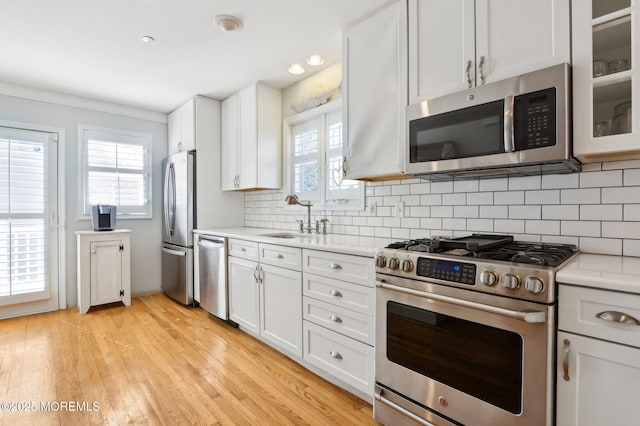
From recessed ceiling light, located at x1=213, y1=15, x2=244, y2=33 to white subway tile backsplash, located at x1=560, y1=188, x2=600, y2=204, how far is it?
231 centimetres

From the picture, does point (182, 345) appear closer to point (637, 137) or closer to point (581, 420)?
point (581, 420)

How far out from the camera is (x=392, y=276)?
5.40 feet

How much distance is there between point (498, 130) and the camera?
1553 millimetres

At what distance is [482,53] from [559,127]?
557 mm

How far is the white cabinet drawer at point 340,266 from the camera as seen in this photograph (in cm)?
185

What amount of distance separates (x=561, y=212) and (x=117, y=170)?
15.0 feet

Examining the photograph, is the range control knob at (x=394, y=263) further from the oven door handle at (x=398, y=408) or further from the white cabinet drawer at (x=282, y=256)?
the white cabinet drawer at (x=282, y=256)

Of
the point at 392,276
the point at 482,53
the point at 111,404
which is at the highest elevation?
the point at 482,53

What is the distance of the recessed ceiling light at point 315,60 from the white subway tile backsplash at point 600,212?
2.23 metres

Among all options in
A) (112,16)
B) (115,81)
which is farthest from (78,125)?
(112,16)

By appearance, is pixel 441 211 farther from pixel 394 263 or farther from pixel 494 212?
pixel 394 263

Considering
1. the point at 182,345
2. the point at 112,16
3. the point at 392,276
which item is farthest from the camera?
the point at 182,345

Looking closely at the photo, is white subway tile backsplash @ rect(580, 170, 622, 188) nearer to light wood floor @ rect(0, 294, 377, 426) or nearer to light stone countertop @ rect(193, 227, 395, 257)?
light stone countertop @ rect(193, 227, 395, 257)

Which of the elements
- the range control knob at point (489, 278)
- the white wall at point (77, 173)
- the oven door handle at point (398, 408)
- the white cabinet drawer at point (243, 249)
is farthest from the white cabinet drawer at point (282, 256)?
the white wall at point (77, 173)
